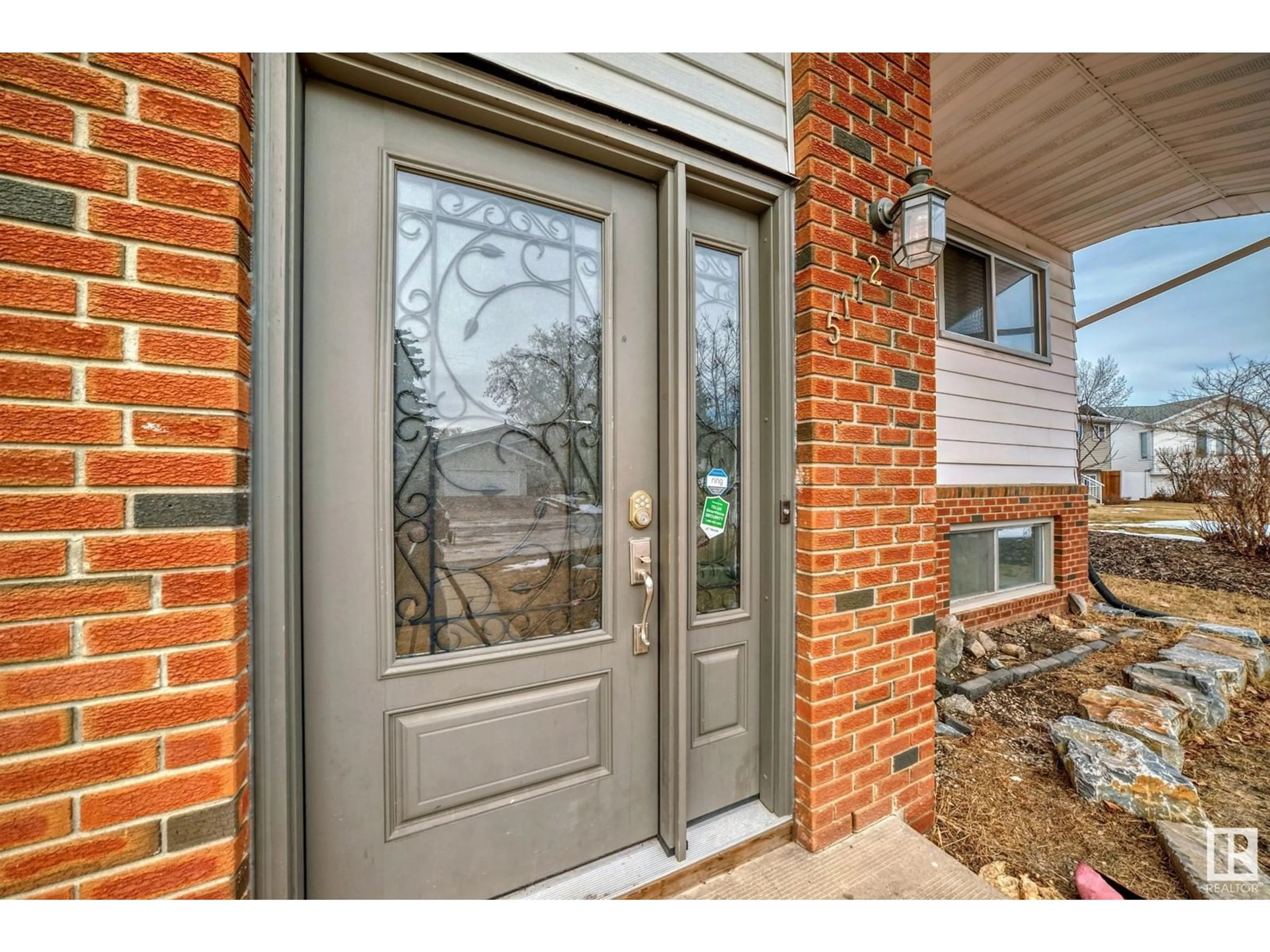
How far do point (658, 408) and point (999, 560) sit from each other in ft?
12.7

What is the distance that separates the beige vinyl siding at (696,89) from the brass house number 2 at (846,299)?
1.36 feet

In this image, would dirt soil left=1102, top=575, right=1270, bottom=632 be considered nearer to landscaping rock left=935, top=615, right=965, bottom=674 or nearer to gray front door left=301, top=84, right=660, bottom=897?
landscaping rock left=935, top=615, right=965, bottom=674

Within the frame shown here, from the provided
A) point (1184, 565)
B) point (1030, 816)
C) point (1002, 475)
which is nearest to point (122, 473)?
point (1030, 816)

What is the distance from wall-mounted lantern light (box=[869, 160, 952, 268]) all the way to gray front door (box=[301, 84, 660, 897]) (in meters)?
0.79

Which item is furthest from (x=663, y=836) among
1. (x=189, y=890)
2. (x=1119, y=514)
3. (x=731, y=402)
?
(x=1119, y=514)

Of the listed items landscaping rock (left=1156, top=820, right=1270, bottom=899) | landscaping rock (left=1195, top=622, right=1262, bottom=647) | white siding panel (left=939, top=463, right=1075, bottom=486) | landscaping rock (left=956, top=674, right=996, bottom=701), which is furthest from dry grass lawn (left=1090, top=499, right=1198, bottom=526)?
landscaping rock (left=1156, top=820, right=1270, bottom=899)

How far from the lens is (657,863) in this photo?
4.69ft

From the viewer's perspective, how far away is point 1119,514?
11914mm

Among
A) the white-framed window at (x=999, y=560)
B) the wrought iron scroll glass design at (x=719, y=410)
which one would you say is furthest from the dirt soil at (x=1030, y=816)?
the wrought iron scroll glass design at (x=719, y=410)

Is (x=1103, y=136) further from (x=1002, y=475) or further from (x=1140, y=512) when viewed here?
(x=1140, y=512)

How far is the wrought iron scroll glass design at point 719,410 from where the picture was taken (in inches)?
63.5

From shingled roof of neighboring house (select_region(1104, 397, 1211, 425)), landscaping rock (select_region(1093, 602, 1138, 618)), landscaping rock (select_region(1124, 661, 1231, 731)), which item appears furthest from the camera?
shingled roof of neighboring house (select_region(1104, 397, 1211, 425))

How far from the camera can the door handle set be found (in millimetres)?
1467

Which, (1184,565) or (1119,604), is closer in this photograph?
(1119,604)
